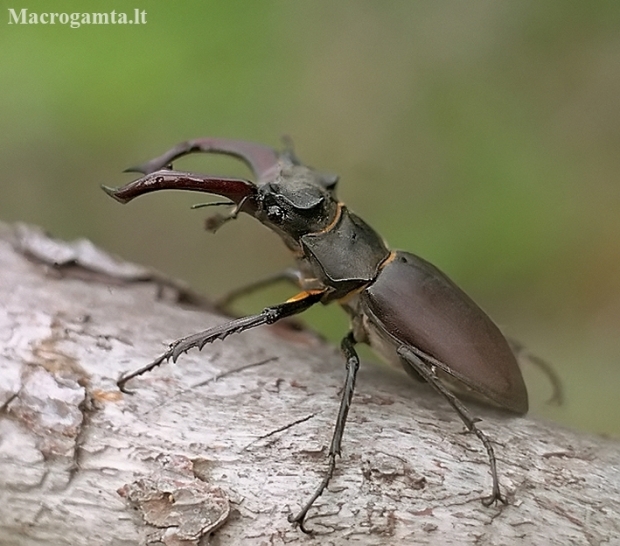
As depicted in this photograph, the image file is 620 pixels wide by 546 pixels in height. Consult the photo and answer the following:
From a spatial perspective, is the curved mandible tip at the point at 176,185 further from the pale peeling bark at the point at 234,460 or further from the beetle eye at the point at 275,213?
the pale peeling bark at the point at 234,460

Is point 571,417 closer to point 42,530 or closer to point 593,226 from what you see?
point 593,226

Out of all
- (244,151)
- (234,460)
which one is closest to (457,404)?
(234,460)

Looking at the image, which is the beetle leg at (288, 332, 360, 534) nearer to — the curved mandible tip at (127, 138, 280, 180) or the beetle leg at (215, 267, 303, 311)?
the beetle leg at (215, 267, 303, 311)

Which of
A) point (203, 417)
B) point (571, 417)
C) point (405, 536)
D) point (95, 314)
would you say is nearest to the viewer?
point (405, 536)

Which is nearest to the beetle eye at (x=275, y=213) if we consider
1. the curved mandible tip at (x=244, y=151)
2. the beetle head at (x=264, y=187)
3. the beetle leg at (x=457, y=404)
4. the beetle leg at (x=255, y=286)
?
the beetle head at (x=264, y=187)

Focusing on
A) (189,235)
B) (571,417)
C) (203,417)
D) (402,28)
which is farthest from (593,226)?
(203,417)
